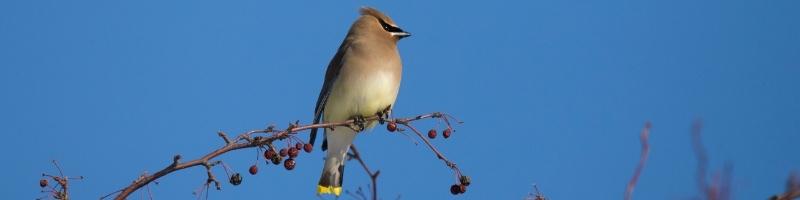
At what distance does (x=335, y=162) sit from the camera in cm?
513

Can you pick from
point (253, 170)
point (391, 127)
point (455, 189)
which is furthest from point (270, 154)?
point (391, 127)

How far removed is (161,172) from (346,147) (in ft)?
10.6

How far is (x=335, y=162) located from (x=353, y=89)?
386 millimetres

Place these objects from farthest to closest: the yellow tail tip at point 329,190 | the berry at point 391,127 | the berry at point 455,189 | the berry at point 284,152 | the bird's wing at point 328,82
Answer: the bird's wing at point 328,82 → the yellow tail tip at point 329,190 → the berry at point 391,127 → the berry at point 455,189 → the berry at point 284,152

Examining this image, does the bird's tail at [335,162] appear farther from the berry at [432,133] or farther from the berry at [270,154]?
the berry at [270,154]

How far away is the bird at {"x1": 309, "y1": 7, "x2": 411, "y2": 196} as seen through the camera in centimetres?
507

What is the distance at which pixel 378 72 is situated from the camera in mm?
5172

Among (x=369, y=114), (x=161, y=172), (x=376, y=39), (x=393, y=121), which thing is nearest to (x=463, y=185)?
(x=393, y=121)

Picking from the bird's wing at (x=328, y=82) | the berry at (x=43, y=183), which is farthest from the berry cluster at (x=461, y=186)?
the bird's wing at (x=328, y=82)

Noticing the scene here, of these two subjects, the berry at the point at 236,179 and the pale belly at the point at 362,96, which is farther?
the pale belly at the point at 362,96

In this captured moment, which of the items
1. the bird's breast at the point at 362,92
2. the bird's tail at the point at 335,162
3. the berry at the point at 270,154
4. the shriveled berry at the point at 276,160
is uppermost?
the bird's breast at the point at 362,92

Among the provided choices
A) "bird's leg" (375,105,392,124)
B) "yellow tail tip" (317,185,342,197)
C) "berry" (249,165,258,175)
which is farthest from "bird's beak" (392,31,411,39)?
"berry" (249,165,258,175)

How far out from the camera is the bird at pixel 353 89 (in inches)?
199

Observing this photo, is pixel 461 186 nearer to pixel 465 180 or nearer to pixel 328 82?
pixel 465 180
